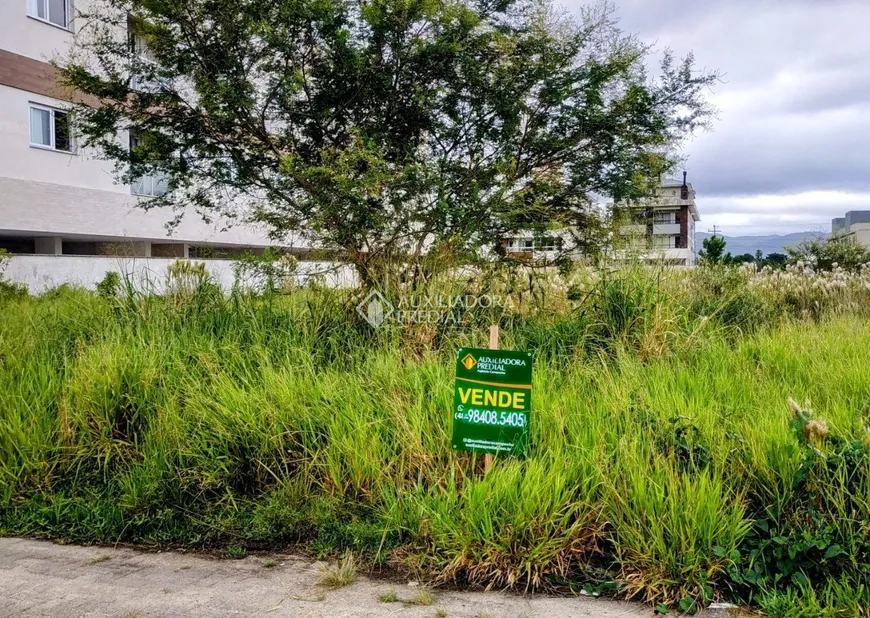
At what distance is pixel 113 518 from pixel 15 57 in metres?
20.4

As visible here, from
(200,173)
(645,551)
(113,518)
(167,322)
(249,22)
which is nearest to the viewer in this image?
(645,551)

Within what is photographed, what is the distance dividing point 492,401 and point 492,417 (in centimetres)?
10

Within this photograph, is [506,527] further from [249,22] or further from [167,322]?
[249,22]

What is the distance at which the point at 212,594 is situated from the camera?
3.24 m

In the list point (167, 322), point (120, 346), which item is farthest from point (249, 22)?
point (120, 346)

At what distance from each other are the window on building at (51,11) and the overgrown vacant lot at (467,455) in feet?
59.0

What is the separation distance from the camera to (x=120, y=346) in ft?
17.8

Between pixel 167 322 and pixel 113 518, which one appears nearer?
pixel 113 518

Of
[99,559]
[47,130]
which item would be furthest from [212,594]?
[47,130]

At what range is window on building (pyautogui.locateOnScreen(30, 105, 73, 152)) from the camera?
64.8ft

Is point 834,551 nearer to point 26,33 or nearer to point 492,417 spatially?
point 492,417

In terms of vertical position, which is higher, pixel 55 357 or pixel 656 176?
pixel 656 176

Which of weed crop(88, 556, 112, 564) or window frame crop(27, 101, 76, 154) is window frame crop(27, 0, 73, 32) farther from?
weed crop(88, 556, 112, 564)

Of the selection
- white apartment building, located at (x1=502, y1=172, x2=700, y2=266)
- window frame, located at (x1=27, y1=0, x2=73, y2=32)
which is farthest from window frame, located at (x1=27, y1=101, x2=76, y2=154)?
white apartment building, located at (x1=502, y1=172, x2=700, y2=266)
